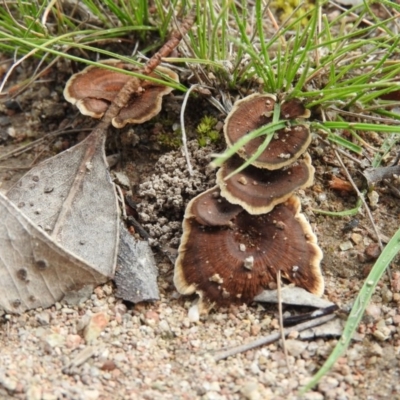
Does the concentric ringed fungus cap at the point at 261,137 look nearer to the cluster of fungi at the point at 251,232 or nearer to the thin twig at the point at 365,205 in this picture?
the cluster of fungi at the point at 251,232

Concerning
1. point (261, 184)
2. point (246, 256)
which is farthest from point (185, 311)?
point (261, 184)

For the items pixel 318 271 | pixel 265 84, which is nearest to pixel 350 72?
pixel 265 84

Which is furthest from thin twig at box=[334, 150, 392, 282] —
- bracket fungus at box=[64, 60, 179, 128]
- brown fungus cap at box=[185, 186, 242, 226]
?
bracket fungus at box=[64, 60, 179, 128]

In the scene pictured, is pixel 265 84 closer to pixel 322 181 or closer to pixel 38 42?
pixel 322 181

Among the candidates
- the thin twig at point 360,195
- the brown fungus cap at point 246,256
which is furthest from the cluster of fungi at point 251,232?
the thin twig at point 360,195

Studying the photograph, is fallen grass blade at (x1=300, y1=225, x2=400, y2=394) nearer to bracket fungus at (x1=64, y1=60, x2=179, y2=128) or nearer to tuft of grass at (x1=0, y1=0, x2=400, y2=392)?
tuft of grass at (x1=0, y1=0, x2=400, y2=392)

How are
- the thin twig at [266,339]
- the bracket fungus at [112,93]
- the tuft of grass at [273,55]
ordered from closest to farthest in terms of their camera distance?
the thin twig at [266,339]
the tuft of grass at [273,55]
the bracket fungus at [112,93]
